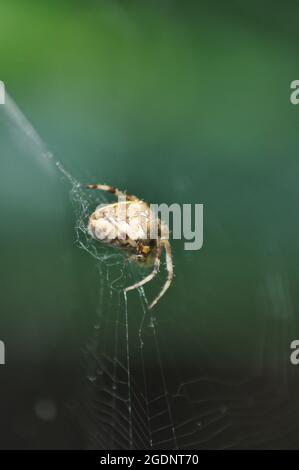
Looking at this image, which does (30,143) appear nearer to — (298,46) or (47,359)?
(47,359)

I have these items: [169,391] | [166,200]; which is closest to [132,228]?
[166,200]

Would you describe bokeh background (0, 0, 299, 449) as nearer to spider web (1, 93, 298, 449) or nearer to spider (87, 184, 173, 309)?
spider web (1, 93, 298, 449)

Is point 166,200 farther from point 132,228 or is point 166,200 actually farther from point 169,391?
point 169,391

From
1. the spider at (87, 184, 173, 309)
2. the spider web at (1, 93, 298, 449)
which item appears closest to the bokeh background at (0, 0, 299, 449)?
the spider web at (1, 93, 298, 449)

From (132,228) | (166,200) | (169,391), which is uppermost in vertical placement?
(166,200)

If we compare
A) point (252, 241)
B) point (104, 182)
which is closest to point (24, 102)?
point (104, 182)

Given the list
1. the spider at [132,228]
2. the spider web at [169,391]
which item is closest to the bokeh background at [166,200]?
the spider web at [169,391]

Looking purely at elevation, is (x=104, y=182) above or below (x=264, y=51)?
below

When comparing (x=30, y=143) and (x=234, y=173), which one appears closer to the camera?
(x=30, y=143)
